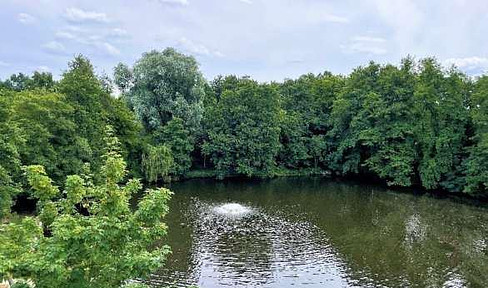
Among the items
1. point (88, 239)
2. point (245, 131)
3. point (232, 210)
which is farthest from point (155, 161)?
point (88, 239)

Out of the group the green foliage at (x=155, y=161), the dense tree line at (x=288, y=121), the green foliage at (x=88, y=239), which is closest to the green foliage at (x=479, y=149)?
the dense tree line at (x=288, y=121)

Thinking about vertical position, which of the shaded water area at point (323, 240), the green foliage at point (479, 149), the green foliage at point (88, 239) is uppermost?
the green foliage at point (479, 149)

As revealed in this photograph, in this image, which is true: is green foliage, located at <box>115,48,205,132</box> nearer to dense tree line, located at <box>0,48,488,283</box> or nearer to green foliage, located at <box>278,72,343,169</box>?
dense tree line, located at <box>0,48,488,283</box>

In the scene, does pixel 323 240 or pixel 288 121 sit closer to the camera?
pixel 323 240

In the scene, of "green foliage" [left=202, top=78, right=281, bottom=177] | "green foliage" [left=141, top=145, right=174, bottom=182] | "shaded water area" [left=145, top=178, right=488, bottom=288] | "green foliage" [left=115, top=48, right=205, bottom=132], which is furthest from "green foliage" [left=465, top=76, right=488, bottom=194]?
"green foliage" [left=141, top=145, right=174, bottom=182]

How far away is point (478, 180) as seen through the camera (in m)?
37.9

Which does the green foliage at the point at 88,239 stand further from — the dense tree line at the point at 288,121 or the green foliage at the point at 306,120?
the green foliage at the point at 306,120

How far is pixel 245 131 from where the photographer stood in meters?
47.8

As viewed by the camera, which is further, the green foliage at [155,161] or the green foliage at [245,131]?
the green foliage at [245,131]

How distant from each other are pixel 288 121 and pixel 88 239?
4376 centimetres

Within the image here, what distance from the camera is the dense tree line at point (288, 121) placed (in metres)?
39.7

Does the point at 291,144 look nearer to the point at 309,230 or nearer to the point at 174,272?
the point at 309,230

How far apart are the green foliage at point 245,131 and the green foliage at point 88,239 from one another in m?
37.8

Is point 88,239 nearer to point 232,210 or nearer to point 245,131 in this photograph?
point 232,210
